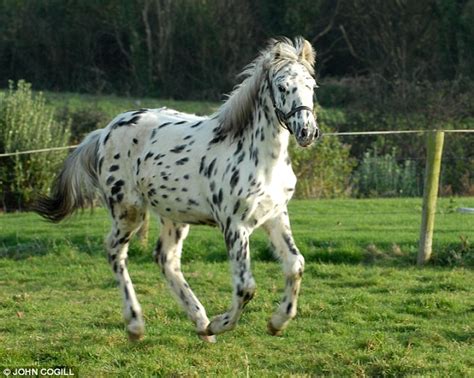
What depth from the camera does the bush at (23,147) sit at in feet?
61.9

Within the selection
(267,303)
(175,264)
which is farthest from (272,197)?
(267,303)

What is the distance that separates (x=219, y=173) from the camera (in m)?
8.09

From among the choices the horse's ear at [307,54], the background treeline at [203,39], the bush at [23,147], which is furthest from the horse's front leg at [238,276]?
the background treeline at [203,39]

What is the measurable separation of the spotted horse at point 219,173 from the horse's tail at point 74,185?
2cm

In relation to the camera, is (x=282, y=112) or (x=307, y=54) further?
(x=307, y=54)

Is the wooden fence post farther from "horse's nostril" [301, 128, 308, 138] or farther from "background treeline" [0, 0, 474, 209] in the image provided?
"background treeline" [0, 0, 474, 209]

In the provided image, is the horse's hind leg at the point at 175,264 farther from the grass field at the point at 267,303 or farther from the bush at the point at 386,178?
the bush at the point at 386,178

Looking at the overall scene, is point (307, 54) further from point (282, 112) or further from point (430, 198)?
point (430, 198)

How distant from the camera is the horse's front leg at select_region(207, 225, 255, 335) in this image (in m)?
7.84

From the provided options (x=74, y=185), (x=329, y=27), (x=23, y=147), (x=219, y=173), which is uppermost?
(x=329, y=27)

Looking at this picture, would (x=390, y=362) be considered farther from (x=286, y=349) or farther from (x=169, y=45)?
(x=169, y=45)

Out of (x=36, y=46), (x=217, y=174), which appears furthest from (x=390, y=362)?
(x=36, y=46)

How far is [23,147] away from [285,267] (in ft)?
38.4

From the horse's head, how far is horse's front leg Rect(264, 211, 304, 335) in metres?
0.84
